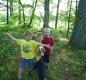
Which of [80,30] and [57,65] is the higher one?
[80,30]

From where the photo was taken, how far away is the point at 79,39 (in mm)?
11648

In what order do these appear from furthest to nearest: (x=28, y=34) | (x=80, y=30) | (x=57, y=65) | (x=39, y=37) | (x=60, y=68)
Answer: (x=80, y=30) < (x=57, y=65) < (x=60, y=68) < (x=39, y=37) < (x=28, y=34)

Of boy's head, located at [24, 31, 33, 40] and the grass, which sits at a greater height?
boy's head, located at [24, 31, 33, 40]

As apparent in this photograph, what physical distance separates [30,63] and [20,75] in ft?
1.90

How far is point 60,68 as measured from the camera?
31.5 ft

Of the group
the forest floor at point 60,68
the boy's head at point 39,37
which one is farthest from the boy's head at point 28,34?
the forest floor at point 60,68

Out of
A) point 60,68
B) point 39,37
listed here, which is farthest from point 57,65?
point 39,37

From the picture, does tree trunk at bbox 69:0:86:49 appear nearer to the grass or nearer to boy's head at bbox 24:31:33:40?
the grass

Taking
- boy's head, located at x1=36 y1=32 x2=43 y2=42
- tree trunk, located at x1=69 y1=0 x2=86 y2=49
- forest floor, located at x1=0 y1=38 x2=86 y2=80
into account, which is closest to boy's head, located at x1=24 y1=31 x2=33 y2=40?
boy's head, located at x1=36 y1=32 x2=43 y2=42

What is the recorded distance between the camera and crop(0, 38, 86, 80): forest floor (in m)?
8.51

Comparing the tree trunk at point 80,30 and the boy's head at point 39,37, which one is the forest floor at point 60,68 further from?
the boy's head at point 39,37

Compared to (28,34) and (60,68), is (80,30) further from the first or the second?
(28,34)

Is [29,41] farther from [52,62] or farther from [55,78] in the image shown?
[52,62]

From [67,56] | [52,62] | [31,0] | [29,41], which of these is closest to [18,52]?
[52,62]
